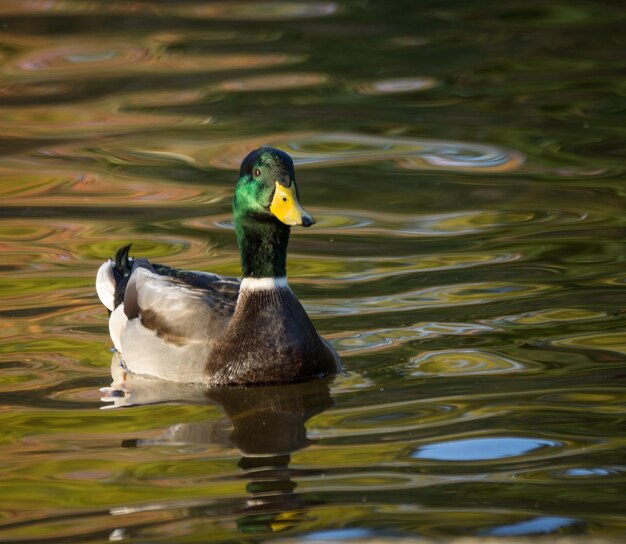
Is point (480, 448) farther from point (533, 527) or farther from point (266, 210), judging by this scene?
point (266, 210)

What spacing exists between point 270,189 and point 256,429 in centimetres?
132

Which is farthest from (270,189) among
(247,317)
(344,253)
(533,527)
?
(533,527)

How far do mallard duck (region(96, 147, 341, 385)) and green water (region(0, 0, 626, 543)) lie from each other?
16cm

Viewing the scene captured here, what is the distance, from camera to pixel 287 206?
7.86 metres

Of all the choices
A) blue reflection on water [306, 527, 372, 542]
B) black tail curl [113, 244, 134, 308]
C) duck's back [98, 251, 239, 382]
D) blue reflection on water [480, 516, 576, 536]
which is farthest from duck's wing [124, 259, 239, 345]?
blue reflection on water [480, 516, 576, 536]

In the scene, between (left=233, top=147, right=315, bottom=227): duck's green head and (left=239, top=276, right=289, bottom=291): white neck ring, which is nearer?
(left=233, top=147, right=315, bottom=227): duck's green head

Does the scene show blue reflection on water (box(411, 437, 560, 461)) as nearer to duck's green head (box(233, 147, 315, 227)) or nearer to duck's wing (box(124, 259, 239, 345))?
duck's green head (box(233, 147, 315, 227))

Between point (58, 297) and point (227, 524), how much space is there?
3944 mm

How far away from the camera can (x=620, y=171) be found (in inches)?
478

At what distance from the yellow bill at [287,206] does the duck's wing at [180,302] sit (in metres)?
0.78

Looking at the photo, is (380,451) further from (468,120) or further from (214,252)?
(468,120)

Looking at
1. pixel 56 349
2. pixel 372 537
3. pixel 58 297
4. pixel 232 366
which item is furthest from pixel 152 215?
pixel 372 537

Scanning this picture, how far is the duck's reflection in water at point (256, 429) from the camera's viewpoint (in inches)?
244

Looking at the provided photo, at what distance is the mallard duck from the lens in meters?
7.96
